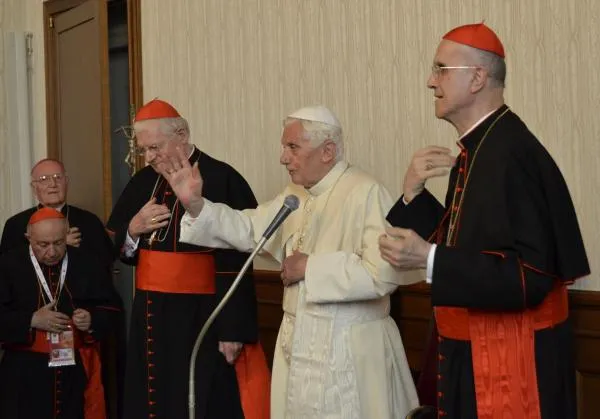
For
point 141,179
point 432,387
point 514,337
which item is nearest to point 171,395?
point 141,179

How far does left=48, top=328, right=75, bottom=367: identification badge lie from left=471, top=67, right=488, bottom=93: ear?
3302 millimetres

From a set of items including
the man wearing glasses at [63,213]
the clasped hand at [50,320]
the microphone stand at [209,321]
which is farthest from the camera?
the man wearing glasses at [63,213]

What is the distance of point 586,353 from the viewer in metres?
4.09

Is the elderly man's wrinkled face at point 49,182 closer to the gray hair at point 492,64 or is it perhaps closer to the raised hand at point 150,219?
the raised hand at point 150,219

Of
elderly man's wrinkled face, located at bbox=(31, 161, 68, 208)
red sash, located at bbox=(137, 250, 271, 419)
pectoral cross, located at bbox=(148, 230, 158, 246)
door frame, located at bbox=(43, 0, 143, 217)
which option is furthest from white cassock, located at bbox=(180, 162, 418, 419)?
door frame, located at bbox=(43, 0, 143, 217)

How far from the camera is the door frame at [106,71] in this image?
6.80 meters

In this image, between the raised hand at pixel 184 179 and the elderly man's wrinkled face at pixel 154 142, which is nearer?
the raised hand at pixel 184 179

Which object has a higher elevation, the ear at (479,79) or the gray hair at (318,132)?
the ear at (479,79)

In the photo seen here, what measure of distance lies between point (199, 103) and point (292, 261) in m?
2.61

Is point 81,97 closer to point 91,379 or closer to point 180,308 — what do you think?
point 91,379

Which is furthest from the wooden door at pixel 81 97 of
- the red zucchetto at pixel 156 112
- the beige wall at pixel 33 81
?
the red zucchetto at pixel 156 112

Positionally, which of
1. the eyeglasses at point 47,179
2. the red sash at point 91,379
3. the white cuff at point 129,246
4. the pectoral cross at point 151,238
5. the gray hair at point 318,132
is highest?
the gray hair at point 318,132

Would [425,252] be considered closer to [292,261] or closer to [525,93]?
[292,261]

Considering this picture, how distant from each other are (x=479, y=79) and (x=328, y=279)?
943 millimetres
